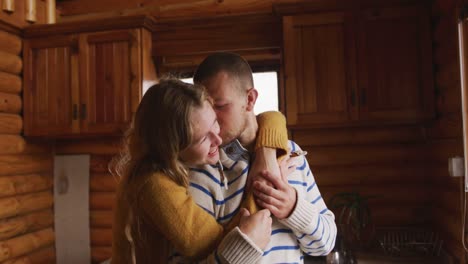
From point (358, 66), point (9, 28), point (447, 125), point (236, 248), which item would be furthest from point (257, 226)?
point (9, 28)

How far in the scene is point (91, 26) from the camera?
296 cm

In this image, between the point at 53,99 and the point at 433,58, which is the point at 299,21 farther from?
the point at 53,99

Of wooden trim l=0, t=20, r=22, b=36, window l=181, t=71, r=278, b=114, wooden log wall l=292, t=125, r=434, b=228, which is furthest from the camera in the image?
window l=181, t=71, r=278, b=114

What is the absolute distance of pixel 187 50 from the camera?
3031mm

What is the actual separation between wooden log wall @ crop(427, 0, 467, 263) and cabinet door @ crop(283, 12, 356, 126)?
1.60ft

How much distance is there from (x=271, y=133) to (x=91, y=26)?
2224mm

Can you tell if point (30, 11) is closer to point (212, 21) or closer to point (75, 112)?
point (75, 112)

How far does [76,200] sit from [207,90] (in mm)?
2609

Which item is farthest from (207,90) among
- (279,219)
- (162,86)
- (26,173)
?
(26,173)

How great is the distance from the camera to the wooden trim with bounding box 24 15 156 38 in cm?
289

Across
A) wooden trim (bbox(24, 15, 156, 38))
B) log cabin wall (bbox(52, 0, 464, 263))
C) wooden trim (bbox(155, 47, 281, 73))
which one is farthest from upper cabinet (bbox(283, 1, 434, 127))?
wooden trim (bbox(24, 15, 156, 38))

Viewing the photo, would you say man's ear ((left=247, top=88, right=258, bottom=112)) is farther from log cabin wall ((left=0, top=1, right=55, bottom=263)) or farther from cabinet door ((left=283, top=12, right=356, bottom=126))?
log cabin wall ((left=0, top=1, right=55, bottom=263))

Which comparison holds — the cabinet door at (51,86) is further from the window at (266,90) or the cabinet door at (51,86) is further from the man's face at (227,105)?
the man's face at (227,105)

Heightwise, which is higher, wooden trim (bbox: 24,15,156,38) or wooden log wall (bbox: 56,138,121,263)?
wooden trim (bbox: 24,15,156,38)
